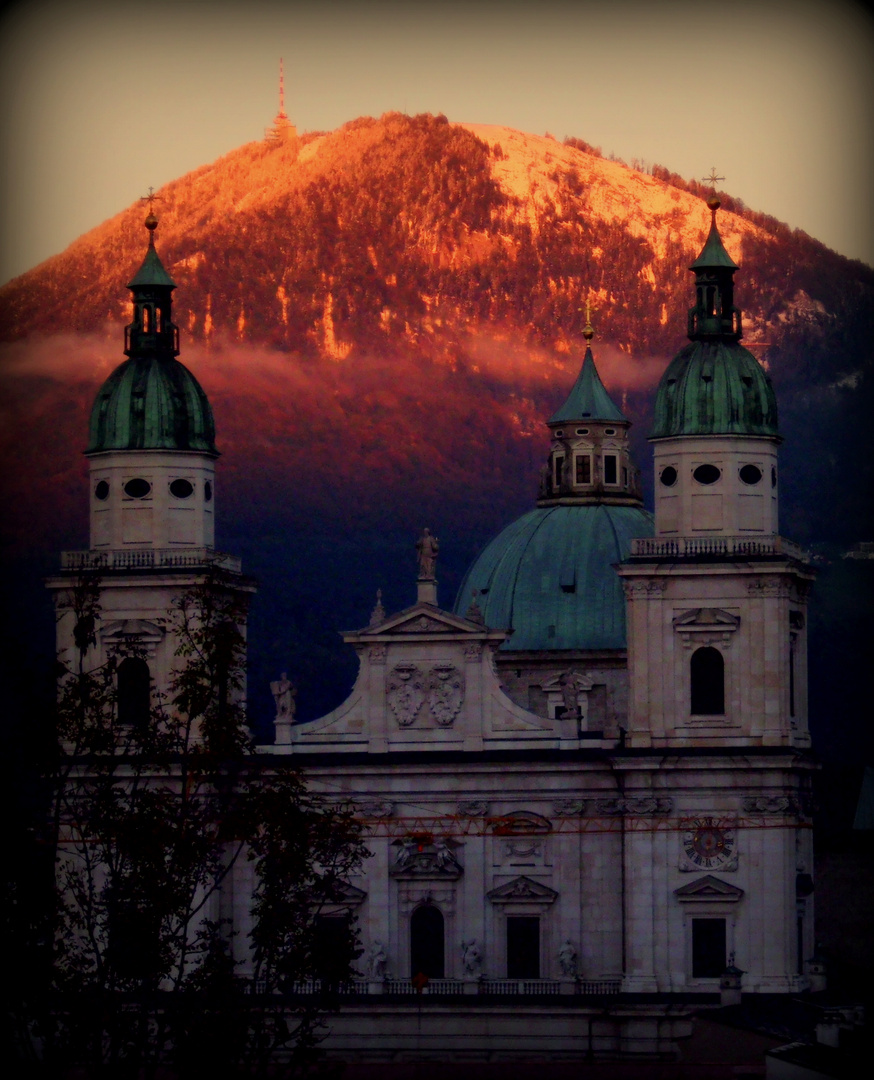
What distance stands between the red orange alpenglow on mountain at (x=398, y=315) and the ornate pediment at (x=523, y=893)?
31.0 metres

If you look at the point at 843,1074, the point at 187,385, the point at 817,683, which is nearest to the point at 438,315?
the point at 817,683

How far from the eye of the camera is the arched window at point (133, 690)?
105875mm

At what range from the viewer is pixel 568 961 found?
103812 millimetres

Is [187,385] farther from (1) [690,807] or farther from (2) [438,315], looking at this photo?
(2) [438,315]

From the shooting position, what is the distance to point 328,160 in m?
136

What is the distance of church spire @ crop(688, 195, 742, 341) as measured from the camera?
350 feet

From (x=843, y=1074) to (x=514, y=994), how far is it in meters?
20.6

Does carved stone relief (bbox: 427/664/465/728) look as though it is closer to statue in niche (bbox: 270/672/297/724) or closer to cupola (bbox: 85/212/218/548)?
statue in niche (bbox: 270/672/297/724)

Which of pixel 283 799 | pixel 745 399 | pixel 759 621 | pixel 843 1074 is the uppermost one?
pixel 745 399

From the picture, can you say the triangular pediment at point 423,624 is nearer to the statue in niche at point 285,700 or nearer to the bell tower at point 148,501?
the statue in niche at point 285,700

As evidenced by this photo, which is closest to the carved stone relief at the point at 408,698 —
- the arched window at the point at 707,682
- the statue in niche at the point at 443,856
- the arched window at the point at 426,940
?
the statue in niche at the point at 443,856

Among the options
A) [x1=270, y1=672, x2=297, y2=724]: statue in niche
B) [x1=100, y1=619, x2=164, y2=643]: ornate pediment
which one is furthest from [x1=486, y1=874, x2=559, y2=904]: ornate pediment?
[x1=100, y1=619, x2=164, y2=643]: ornate pediment

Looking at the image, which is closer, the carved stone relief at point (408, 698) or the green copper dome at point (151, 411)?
the carved stone relief at point (408, 698)

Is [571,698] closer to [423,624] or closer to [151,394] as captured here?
[423,624]
